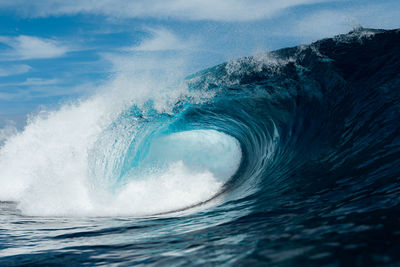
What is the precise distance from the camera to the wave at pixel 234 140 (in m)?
5.19

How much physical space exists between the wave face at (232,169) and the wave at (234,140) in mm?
38

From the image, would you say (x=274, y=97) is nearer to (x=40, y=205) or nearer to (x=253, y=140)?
(x=253, y=140)

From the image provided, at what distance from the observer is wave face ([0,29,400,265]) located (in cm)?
267

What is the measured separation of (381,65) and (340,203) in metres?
5.26

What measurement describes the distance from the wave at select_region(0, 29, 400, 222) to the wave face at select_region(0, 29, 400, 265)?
0.04 meters

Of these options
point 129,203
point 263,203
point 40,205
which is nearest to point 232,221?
point 263,203

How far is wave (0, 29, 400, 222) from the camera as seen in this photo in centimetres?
519

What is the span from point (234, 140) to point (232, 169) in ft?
5.17

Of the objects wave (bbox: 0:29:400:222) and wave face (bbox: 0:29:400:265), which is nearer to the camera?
wave face (bbox: 0:29:400:265)

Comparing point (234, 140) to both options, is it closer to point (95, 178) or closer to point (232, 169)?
point (232, 169)

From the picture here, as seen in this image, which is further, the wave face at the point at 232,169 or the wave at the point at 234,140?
the wave at the point at 234,140

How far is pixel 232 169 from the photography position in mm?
9562

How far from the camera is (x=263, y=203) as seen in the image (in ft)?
14.4

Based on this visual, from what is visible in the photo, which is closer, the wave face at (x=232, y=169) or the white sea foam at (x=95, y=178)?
the wave face at (x=232, y=169)
